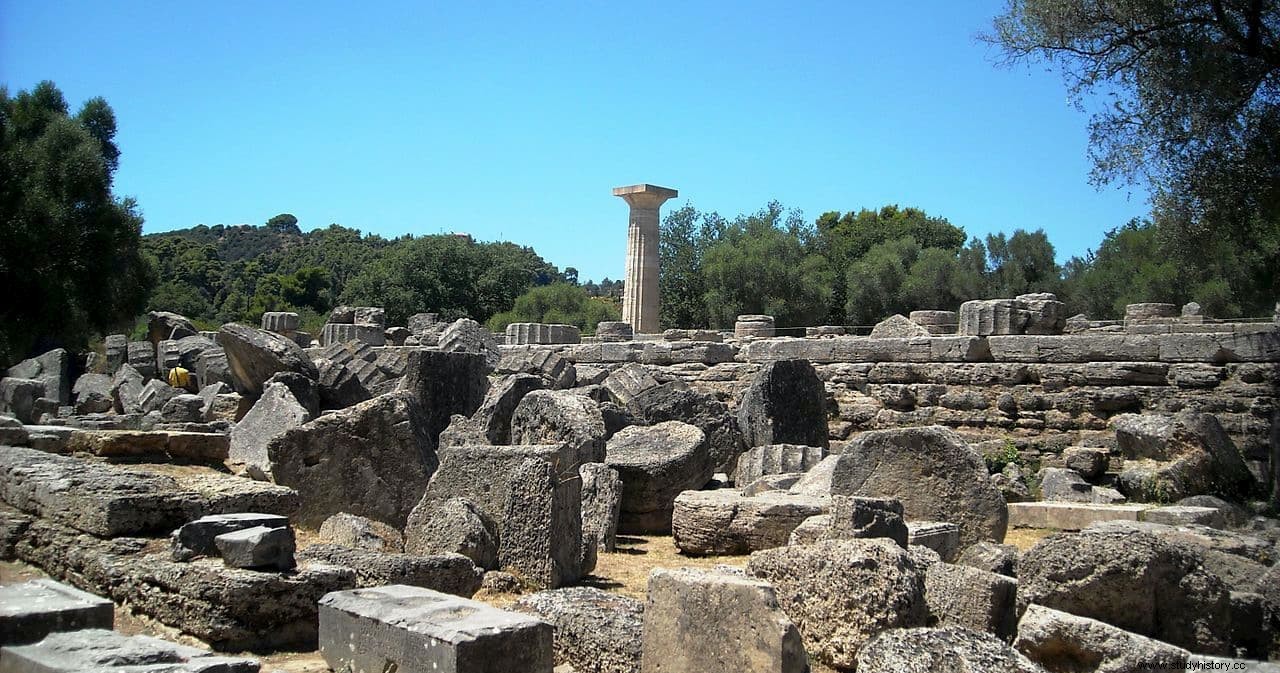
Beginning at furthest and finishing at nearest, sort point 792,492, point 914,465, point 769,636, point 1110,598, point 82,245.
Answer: point 82,245, point 792,492, point 914,465, point 1110,598, point 769,636

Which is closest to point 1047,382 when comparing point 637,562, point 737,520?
point 737,520

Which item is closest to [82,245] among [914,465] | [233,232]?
[914,465]

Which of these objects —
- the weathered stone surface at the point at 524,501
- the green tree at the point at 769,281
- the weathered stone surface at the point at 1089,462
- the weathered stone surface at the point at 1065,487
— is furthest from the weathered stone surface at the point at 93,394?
the green tree at the point at 769,281

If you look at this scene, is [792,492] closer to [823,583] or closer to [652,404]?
[652,404]

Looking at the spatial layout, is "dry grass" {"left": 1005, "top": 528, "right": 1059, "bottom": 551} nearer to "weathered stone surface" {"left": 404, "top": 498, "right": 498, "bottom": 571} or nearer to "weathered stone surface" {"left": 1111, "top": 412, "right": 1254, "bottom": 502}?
"weathered stone surface" {"left": 1111, "top": 412, "right": 1254, "bottom": 502}

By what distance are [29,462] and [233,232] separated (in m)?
94.2

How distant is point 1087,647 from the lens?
166 inches

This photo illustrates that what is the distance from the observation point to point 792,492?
8.30 metres

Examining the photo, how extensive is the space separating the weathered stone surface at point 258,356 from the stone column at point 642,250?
14.8 m

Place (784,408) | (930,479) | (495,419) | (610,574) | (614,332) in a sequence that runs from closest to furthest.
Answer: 1. (610,574)
2. (930,479)
3. (495,419)
4. (784,408)
5. (614,332)

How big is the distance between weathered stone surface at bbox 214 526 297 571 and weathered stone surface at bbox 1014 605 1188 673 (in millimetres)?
3284

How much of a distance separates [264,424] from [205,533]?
561cm

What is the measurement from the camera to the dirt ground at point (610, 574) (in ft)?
14.6

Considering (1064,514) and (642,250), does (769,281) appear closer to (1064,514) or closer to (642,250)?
(642,250)
